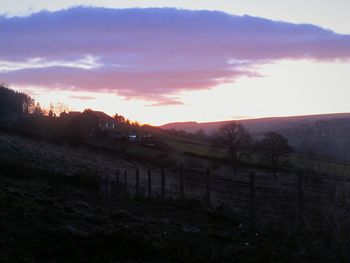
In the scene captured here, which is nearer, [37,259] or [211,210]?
[37,259]

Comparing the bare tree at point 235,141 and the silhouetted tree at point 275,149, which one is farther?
the bare tree at point 235,141

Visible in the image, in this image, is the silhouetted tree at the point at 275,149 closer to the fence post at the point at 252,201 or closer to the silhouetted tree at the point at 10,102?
the fence post at the point at 252,201

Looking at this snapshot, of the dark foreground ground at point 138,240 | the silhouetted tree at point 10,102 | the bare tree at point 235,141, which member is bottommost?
the dark foreground ground at point 138,240

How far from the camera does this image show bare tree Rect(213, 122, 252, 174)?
5834 cm

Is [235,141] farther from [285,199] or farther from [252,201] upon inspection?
[285,199]

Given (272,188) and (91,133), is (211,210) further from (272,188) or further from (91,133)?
(91,133)

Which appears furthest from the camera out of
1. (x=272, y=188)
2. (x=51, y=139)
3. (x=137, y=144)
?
(x=137, y=144)

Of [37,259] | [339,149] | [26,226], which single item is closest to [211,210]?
[26,226]

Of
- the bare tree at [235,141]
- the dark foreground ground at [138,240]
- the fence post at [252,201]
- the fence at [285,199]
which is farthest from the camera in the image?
the bare tree at [235,141]

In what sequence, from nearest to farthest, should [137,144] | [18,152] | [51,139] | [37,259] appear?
[37,259] → [18,152] → [51,139] → [137,144]

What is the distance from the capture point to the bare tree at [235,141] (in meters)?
58.3

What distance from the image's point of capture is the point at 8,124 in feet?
252

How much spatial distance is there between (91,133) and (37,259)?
68.2m

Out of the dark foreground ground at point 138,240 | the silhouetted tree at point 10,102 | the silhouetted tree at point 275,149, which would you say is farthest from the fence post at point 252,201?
the silhouetted tree at point 10,102
